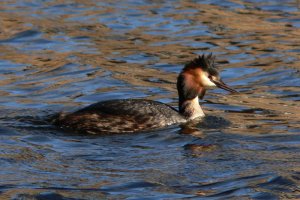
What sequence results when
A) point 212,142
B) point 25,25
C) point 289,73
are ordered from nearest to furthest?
point 212,142 → point 289,73 → point 25,25

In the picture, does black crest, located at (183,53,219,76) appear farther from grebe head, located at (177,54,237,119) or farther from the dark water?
the dark water

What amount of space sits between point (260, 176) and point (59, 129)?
118 inches

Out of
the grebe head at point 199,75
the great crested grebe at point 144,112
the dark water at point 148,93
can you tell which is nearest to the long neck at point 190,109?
the great crested grebe at point 144,112

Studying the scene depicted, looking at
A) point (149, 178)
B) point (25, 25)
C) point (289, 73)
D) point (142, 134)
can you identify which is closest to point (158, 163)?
point (149, 178)

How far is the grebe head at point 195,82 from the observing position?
1201cm

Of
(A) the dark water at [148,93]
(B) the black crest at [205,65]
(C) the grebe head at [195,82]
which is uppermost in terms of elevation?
(B) the black crest at [205,65]

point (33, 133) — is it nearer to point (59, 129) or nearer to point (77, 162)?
point (59, 129)

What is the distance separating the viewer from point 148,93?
13.7 metres

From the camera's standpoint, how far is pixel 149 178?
9.15 meters

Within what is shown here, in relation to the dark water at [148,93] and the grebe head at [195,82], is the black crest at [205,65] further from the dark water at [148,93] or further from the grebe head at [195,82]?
the dark water at [148,93]

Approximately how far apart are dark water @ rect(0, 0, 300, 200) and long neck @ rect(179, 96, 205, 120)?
35 cm

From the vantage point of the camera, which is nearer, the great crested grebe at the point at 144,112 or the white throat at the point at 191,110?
the great crested grebe at the point at 144,112

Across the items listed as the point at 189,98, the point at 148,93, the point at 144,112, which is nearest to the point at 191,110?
the point at 189,98

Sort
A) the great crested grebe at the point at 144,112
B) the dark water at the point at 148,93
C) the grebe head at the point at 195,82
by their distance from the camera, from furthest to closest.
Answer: the grebe head at the point at 195,82, the great crested grebe at the point at 144,112, the dark water at the point at 148,93
